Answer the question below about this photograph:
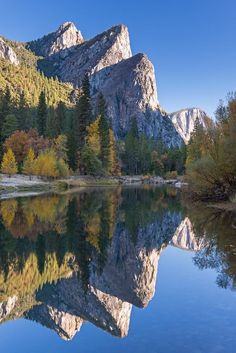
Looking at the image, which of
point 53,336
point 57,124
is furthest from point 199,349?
point 57,124

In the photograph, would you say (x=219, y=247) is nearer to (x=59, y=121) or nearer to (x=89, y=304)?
(x=89, y=304)

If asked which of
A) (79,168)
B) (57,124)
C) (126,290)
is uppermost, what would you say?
(57,124)

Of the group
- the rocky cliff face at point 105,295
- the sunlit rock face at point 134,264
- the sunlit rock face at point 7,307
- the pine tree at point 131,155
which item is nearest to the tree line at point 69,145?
the pine tree at point 131,155

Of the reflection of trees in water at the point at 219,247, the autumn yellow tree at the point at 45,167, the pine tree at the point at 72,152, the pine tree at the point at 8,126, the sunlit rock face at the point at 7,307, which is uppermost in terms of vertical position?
the pine tree at the point at 8,126

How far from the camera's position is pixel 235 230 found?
2431 cm

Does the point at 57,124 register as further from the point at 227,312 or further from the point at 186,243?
the point at 227,312

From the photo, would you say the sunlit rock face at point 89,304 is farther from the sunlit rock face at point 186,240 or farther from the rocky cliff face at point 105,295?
the sunlit rock face at point 186,240

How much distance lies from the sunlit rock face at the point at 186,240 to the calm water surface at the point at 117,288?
0.26ft

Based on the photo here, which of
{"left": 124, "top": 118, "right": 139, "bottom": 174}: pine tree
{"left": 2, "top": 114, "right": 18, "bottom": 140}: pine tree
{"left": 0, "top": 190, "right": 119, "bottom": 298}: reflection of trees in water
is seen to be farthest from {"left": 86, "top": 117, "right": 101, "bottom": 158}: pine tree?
{"left": 0, "top": 190, "right": 119, "bottom": 298}: reflection of trees in water

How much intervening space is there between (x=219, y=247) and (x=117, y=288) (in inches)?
286

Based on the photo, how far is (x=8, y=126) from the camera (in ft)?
316

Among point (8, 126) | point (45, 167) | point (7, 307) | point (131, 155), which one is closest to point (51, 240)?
point (7, 307)

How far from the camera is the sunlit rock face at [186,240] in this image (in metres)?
22.1

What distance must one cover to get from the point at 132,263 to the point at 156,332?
8.19 meters
